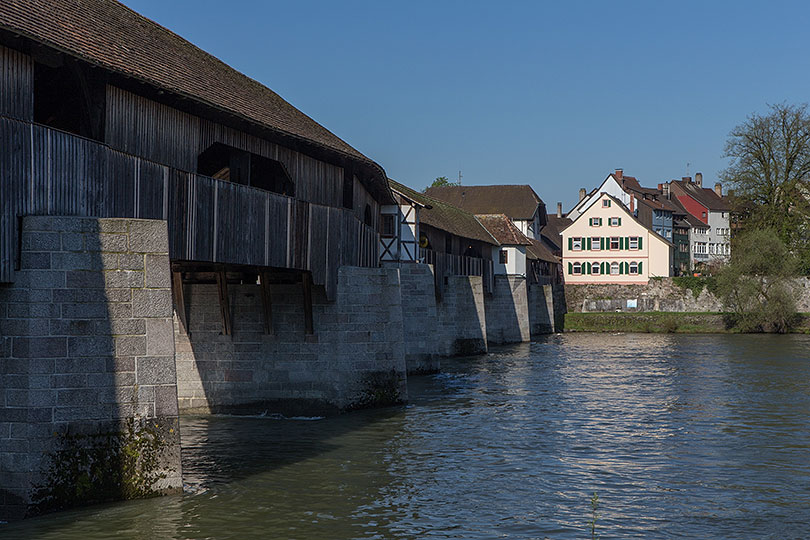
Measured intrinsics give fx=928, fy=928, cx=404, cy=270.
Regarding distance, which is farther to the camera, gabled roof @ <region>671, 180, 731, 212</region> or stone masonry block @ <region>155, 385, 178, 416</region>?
gabled roof @ <region>671, 180, 731, 212</region>

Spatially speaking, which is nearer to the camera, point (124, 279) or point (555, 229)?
point (124, 279)

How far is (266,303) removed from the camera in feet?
54.4

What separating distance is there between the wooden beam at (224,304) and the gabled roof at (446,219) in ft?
39.7

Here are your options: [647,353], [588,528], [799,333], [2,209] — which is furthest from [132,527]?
[799,333]

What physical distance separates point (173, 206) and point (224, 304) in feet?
15.4

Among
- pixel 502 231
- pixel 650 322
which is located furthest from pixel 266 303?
pixel 650 322

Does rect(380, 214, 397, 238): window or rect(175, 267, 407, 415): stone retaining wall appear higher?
rect(380, 214, 397, 238): window

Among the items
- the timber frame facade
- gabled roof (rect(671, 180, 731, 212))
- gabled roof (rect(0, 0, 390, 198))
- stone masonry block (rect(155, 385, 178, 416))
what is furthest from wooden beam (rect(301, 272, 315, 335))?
gabled roof (rect(671, 180, 731, 212))

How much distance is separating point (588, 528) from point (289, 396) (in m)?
8.04

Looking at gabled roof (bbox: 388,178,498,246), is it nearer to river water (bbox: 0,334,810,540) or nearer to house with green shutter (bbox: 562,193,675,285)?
river water (bbox: 0,334,810,540)

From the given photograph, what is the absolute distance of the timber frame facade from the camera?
31.9 feet

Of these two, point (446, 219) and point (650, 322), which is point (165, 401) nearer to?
point (446, 219)

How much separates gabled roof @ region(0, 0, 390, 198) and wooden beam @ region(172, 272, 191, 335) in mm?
3406

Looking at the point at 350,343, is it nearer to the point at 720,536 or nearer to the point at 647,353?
the point at 720,536
